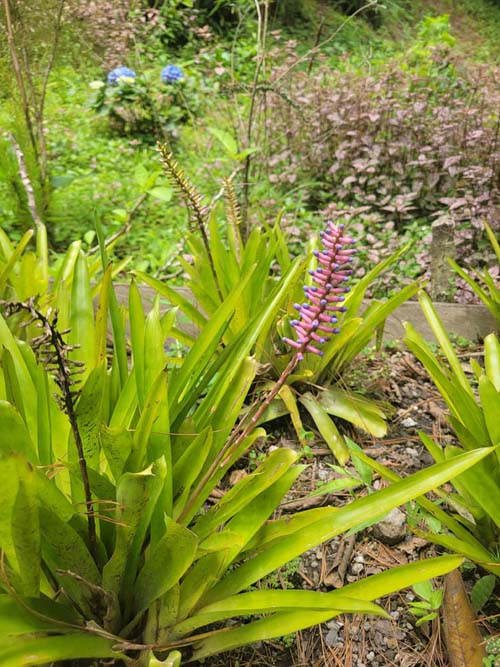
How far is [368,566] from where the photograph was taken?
152 centimetres

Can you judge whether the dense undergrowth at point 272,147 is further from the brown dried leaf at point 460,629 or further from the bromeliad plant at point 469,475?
the brown dried leaf at point 460,629

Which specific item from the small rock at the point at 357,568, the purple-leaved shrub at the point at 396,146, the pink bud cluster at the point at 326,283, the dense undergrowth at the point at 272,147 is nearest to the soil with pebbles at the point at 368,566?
the small rock at the point at 357,568

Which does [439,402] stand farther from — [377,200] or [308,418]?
[377,200]

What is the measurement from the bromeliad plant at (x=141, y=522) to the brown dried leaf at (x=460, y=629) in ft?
1.26

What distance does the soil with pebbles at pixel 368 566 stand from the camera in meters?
1.28

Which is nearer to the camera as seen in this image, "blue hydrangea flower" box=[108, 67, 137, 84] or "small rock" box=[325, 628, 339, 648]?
"small rock" box=[325, 628, 339, 648]

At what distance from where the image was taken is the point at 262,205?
13.3 feet

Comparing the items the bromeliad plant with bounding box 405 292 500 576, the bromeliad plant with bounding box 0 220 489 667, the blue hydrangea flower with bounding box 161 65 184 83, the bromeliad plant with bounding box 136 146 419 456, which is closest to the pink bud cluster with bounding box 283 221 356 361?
the bromeliad plant with bounding box 0 220 489 667

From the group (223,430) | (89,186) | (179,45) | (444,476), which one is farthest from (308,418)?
(179,45)

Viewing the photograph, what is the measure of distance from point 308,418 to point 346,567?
637 mm

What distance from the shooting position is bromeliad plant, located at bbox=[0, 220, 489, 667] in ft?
3.00

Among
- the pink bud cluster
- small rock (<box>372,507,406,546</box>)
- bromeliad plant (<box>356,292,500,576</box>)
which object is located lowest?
small rock (<box>372,507,406,546</box>)

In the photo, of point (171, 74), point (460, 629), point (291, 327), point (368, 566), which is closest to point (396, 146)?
point (171, 74)

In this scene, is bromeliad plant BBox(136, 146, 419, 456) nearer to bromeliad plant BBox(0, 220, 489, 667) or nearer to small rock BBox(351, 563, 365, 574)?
small rock BBox(351, 563, 365, 574)
